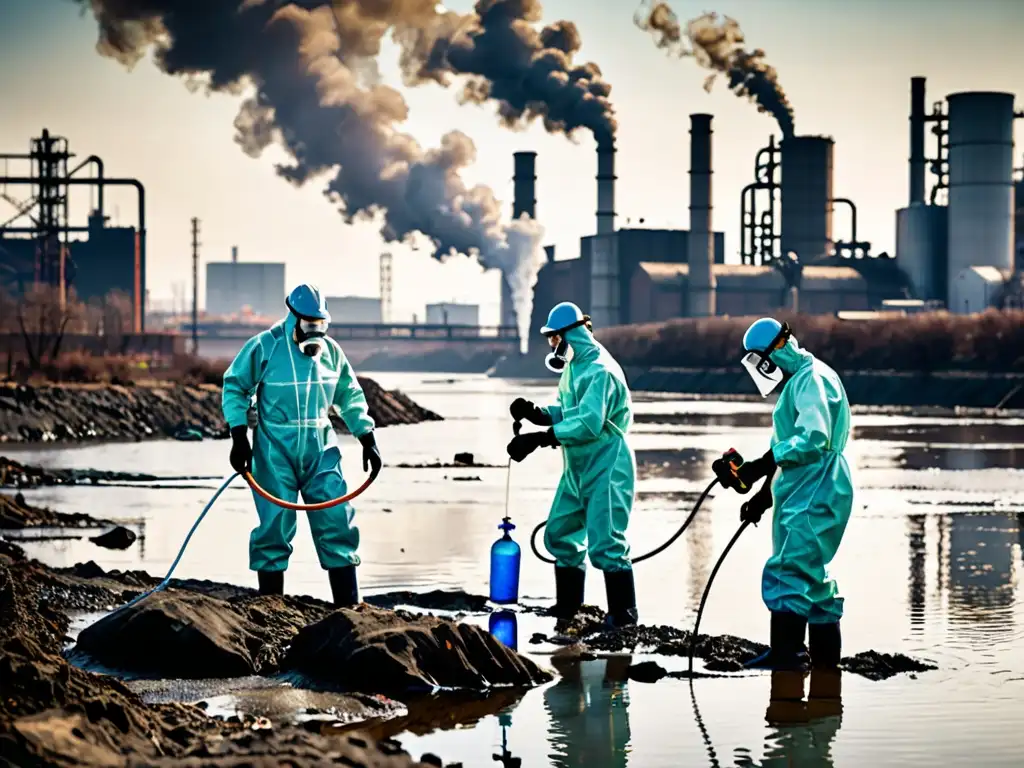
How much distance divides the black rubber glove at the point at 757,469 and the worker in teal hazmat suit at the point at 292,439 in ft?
8.00

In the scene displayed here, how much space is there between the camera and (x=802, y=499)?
9406mm

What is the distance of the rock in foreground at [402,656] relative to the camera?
8.85m

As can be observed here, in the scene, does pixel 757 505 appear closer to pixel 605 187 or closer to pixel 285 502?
pixel 285 502

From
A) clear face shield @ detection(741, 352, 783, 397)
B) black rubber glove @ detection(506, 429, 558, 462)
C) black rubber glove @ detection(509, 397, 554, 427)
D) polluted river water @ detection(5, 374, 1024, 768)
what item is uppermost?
clear face shield @ detection(741, 352, 783, 397)

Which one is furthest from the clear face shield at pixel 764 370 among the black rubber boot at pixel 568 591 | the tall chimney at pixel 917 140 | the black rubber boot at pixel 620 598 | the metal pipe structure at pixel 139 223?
the tall chimney at pixel 917 140

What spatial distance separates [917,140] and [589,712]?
91072 mm

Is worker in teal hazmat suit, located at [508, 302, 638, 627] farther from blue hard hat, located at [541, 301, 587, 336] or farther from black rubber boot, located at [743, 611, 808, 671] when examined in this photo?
black rubber boot, located at [743, 611, 808, 671]

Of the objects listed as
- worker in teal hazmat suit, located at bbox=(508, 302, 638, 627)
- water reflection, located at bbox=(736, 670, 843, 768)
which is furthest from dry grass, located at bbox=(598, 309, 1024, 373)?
water reflection, located at bbox=(736, 670, 843, 768)

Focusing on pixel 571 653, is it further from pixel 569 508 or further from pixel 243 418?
pixel 243 418

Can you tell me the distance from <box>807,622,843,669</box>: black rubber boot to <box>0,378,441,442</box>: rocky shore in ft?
95.0

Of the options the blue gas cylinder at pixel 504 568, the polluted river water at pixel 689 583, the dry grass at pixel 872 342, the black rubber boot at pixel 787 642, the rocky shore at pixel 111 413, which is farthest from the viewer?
the dry grass at pixel 872 342

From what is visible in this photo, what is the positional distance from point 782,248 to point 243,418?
307 feet

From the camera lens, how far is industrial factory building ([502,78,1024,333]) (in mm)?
90750

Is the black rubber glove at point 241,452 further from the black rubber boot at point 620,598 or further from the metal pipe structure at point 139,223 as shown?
the metal pipe structure at point 139,223
